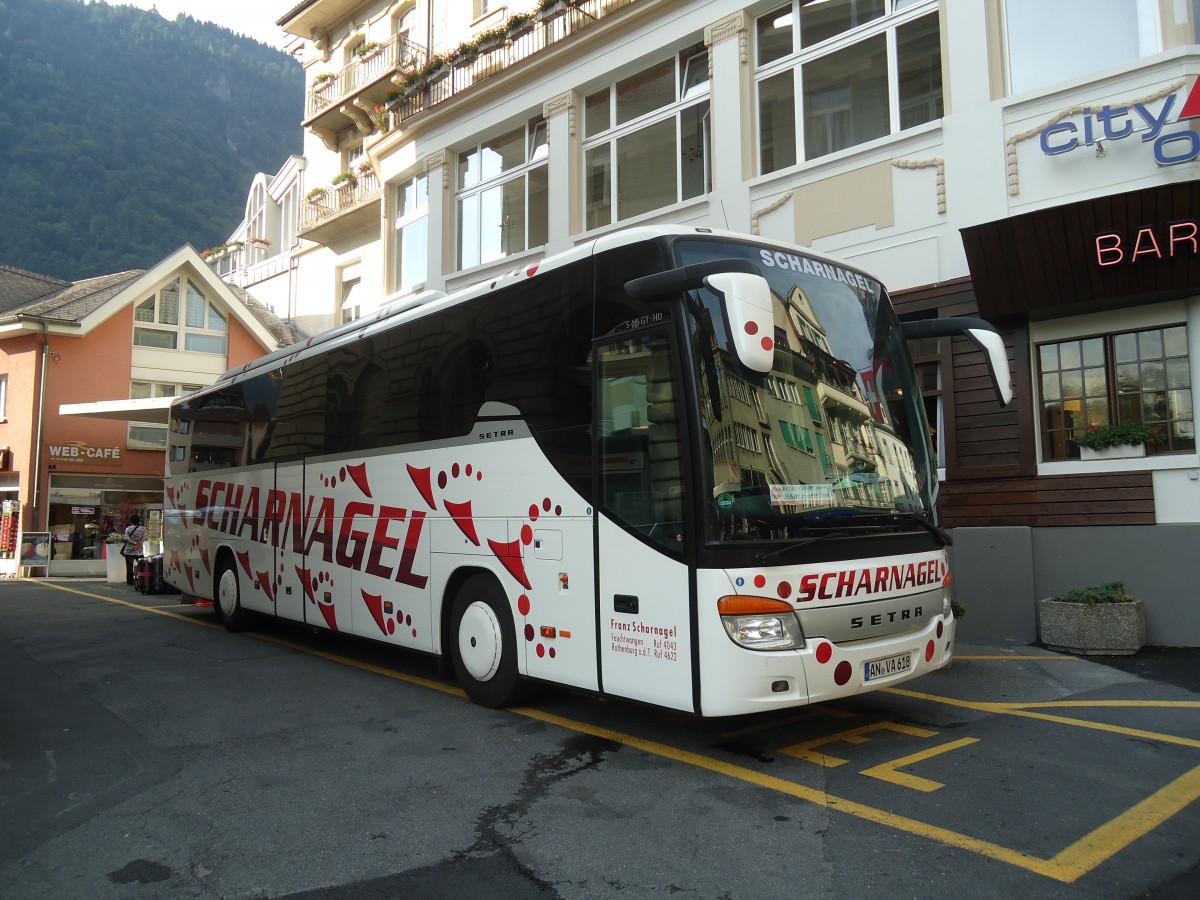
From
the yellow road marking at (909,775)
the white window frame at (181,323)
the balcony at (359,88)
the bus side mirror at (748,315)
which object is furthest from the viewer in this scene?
the white window frame at (181,323)

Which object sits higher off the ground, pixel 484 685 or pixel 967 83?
pixel 967 83

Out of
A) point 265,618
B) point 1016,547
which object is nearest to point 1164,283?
point 1016,547

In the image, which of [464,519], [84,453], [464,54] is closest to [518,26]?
[464,54]

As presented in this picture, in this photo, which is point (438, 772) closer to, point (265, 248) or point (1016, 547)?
point (1016, 547)

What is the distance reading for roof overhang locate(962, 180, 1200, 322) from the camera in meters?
9.45

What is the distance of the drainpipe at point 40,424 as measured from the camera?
26953 millimetres

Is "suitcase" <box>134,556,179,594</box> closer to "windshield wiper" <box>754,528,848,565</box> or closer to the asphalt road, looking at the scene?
the asphalt road

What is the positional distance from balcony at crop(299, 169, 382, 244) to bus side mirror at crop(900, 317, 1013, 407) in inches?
720

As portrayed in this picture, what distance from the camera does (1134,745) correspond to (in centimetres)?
596

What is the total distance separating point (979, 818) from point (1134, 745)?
2121mm

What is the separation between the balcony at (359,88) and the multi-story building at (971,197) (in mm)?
7025

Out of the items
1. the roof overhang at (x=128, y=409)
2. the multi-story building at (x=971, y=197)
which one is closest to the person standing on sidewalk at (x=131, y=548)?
the roof overhang at (x=128, y=409)

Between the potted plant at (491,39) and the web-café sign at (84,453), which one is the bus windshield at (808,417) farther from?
the web-café sign at (84,453)

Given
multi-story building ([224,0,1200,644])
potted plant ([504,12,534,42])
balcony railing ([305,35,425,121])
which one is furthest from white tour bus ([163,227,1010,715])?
balcony railing ([305,35,425,121])
